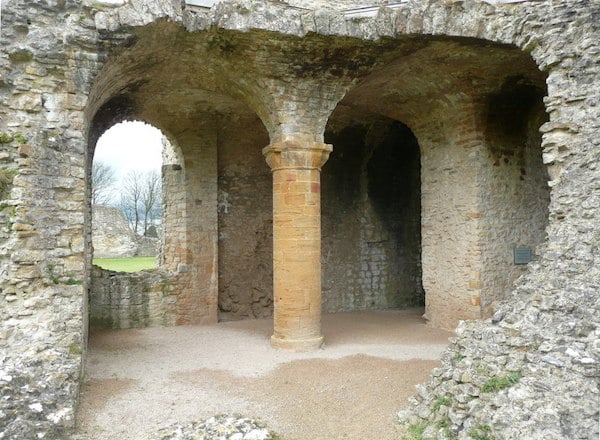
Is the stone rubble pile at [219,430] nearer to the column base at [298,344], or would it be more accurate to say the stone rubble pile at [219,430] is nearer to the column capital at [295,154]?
the column base at [298,344]

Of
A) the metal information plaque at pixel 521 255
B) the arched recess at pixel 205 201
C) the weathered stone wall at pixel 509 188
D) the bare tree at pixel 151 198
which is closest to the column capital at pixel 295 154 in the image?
the arched recess at pixel 205 201

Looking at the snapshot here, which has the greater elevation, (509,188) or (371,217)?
(509,188)

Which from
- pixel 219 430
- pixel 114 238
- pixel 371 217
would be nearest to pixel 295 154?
pixel 219 430

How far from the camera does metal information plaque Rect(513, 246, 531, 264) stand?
8.36 meters

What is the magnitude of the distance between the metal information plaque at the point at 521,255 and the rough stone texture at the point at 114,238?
1593 cm

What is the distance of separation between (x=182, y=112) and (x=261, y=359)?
463 cm

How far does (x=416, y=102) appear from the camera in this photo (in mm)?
8508

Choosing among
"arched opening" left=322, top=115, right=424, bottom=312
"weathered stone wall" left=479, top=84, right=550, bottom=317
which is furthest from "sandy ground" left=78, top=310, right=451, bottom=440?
"arched opening" left=322, top=115, right=424, bottom=312

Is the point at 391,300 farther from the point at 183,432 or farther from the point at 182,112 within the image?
the point at 183,432

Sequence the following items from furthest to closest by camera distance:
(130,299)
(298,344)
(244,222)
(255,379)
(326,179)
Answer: (326,179), (244,222), (130,299), (298,344), (255,379)

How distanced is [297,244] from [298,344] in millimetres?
1361

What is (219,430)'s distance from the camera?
413 centimetres

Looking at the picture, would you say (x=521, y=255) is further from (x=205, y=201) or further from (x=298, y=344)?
(x=205, y=201)

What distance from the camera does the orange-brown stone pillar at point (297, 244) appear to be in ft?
23.5
